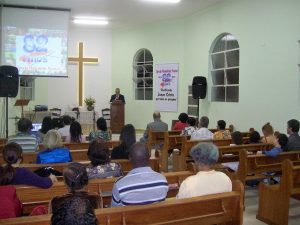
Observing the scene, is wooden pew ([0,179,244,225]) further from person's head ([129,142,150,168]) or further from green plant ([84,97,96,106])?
green plant ([84,97,96,106])

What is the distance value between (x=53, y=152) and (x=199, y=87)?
5872 millimetres

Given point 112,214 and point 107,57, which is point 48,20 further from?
point 112,214

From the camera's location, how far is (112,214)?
1.89 meters

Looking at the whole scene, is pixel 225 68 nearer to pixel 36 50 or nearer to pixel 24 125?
pixel 36 50

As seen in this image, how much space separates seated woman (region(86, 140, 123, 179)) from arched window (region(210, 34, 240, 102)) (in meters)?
5.89

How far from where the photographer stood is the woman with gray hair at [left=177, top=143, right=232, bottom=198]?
248 cm

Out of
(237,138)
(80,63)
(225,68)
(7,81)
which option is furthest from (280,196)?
(80,63)

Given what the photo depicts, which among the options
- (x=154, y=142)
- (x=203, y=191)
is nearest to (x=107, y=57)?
(x=154, y=142)

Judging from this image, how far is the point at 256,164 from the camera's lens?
408cm

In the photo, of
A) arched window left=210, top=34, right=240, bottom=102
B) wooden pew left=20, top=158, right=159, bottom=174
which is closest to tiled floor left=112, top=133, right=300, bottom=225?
wooden pew left=20, top=158, right=159, bottom=174

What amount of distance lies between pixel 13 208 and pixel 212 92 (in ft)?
25.2

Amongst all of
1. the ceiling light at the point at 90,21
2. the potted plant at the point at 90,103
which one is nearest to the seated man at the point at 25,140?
the ceiling light at the point at 90,21

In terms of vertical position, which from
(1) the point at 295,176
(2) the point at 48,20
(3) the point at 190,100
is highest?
(2) the point at 48,20

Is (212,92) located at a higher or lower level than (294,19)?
lower
